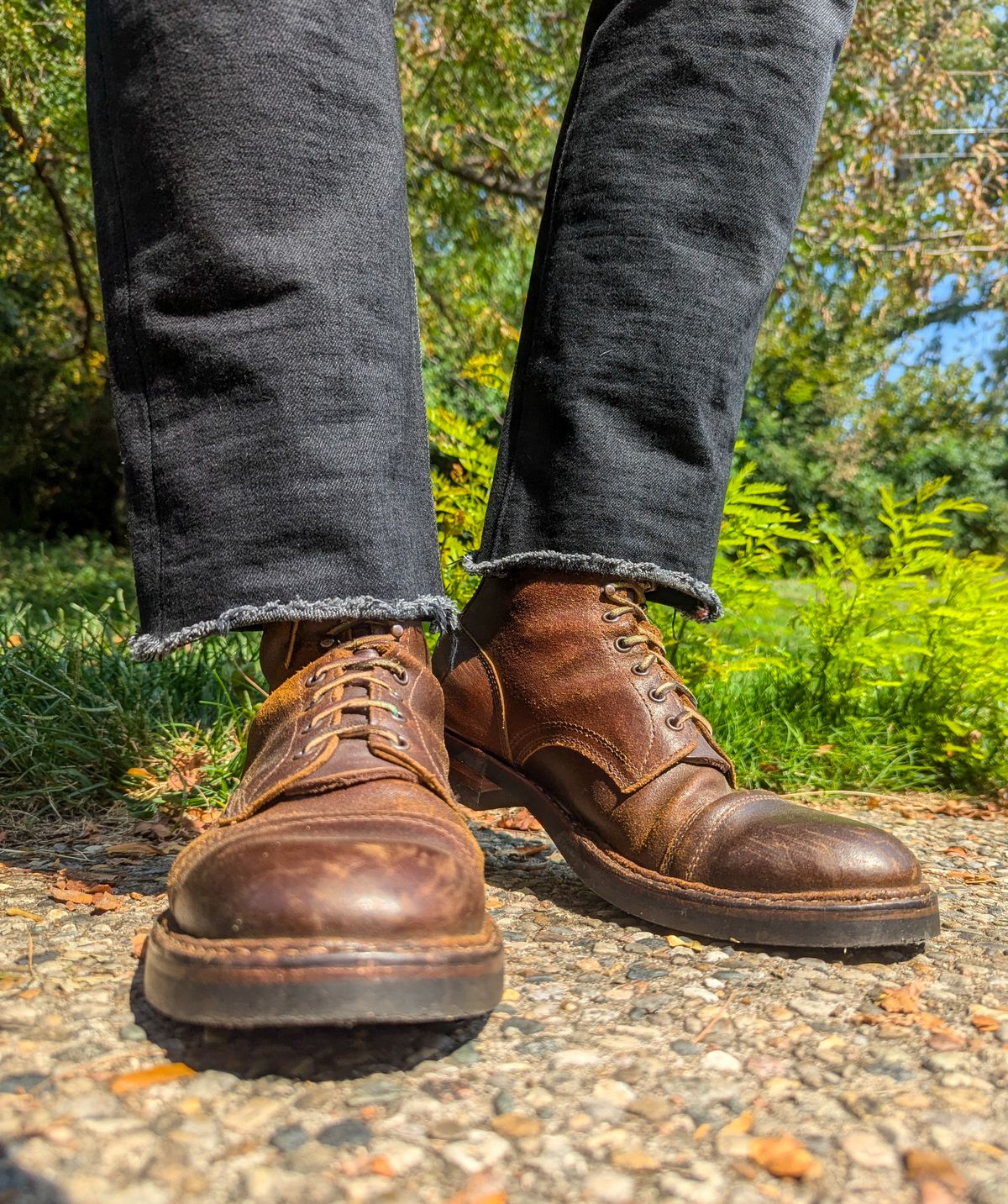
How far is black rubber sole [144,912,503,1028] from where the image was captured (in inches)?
36.7

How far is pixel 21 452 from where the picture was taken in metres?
12.2

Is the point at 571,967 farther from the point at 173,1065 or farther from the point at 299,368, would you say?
the point at 299,368

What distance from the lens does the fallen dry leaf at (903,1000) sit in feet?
3.85

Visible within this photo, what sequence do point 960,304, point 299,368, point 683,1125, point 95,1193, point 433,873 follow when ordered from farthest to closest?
point 960,304 < point 299,368 < point 433,873 < point 683,1125 < point 95,1193

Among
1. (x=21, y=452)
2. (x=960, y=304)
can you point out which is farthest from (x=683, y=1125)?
(x=960, y=304)

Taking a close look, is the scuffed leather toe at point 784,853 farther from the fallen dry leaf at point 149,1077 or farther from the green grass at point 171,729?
the green grass at point 171,729

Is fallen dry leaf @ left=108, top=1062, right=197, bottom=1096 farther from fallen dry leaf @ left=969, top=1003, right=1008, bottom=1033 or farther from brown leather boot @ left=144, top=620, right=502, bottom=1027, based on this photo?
fallen dry leaf @ left=969, top=1003, right=1008, bottom=1033

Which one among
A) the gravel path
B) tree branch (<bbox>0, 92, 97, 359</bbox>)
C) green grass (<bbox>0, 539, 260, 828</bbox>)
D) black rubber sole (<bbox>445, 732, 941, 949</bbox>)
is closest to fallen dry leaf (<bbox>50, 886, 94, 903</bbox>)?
the gravel path

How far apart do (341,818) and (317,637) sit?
0.29 meters

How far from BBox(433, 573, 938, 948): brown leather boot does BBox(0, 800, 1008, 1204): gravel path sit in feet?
0.25

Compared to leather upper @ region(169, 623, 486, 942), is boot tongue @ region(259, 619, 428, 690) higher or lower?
higher

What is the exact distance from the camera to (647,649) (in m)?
1.49

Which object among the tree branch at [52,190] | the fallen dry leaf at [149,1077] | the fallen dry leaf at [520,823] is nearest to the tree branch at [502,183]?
the tree branch at [52,190]

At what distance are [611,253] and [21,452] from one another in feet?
40.6
